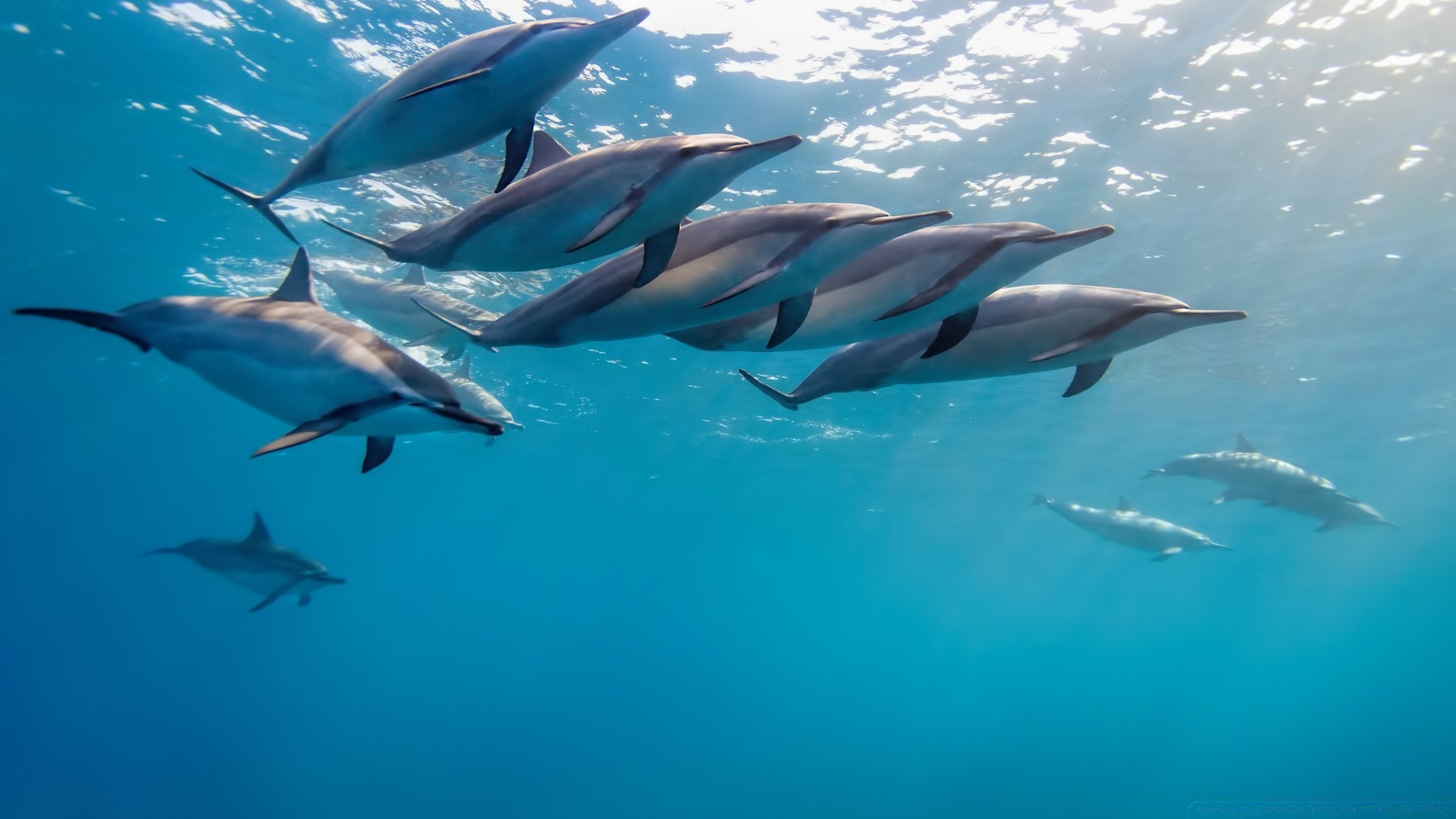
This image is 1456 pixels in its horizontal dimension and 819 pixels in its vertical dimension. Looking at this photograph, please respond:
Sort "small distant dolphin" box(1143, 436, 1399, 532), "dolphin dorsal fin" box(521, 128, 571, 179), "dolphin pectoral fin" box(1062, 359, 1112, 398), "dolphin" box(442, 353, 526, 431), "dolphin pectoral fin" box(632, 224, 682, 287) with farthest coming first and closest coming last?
"small distant dolphin" box(1143, 436, 1399, 532)
"dolphin" box(442, 353, 526, 431)
"dolphin pectoral fin" box(1062, 359, 1112, 398)
"dolphin dorsal fin" box(521, 128, 571, 179)
"dolphin pectoral fin" box(632, 224, 682, 287)

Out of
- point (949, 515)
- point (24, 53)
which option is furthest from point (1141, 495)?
point (24, 53)

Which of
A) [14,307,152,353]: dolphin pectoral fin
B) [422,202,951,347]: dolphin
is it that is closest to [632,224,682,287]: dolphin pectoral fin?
[422,202,951,347]: dolphin

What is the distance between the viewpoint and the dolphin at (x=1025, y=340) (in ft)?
9.04

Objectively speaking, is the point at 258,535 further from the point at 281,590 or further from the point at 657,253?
the point at 657,253

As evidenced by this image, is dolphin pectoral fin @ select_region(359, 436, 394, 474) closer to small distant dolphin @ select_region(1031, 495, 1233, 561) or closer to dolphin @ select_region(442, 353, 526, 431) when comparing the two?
dolphin @ select_region(442, 353, 526, 431)

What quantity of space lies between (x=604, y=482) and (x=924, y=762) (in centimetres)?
3664

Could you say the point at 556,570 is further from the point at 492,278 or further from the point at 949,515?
the point at 492,278

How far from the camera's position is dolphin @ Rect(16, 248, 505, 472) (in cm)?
288

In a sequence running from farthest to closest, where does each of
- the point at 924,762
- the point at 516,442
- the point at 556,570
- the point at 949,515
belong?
the point at 556,570, the point at 924,762, the point at 949,515, the point at 516,442

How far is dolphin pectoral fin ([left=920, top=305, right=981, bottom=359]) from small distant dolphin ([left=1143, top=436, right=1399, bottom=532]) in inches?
571

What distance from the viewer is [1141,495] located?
3956 cm

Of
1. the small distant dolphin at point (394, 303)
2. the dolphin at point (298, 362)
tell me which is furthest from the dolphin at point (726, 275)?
the small distant dolphin at point (394, 303)

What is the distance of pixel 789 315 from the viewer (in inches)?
103

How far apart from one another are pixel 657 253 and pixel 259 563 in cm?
1121
